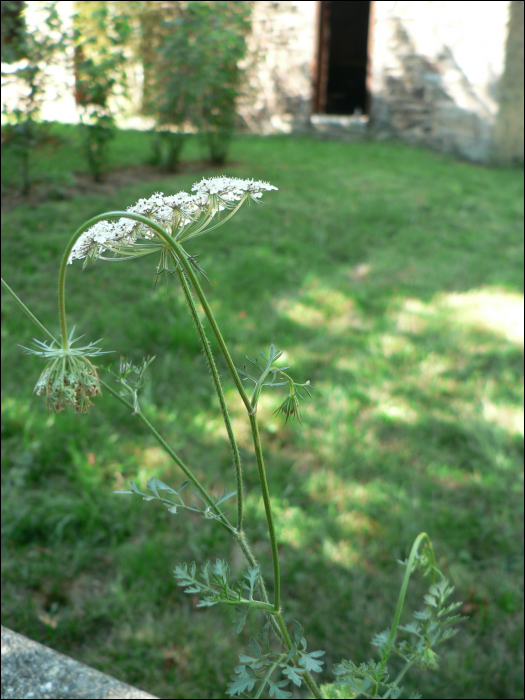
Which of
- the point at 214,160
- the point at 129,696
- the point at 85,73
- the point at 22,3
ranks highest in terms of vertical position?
the point at 22,3

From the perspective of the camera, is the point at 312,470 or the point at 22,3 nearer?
the point at 312,470

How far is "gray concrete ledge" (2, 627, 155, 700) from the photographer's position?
4.20 feet

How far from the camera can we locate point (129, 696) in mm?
1285

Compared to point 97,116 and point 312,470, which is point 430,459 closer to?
point 312,470

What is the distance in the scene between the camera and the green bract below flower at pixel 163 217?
0.73 meters

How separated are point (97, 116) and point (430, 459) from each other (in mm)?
4534

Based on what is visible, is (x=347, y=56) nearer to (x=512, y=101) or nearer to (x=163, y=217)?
(x=512, y=101)

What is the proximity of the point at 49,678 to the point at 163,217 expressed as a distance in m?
1.11

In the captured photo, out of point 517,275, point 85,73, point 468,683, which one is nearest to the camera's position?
point 468,683

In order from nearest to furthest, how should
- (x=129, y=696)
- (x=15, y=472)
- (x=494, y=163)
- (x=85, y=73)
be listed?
(x=129, y=696)
(x=15, y=472)
(x=85, y=73)
(x=494, y=163)

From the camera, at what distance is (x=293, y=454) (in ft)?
9.09

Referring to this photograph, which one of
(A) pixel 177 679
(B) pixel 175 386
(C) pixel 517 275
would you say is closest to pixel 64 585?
(A) pixel 177 679

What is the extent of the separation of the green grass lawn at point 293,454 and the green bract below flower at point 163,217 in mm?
482

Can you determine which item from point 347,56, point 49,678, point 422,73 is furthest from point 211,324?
point 347,56
